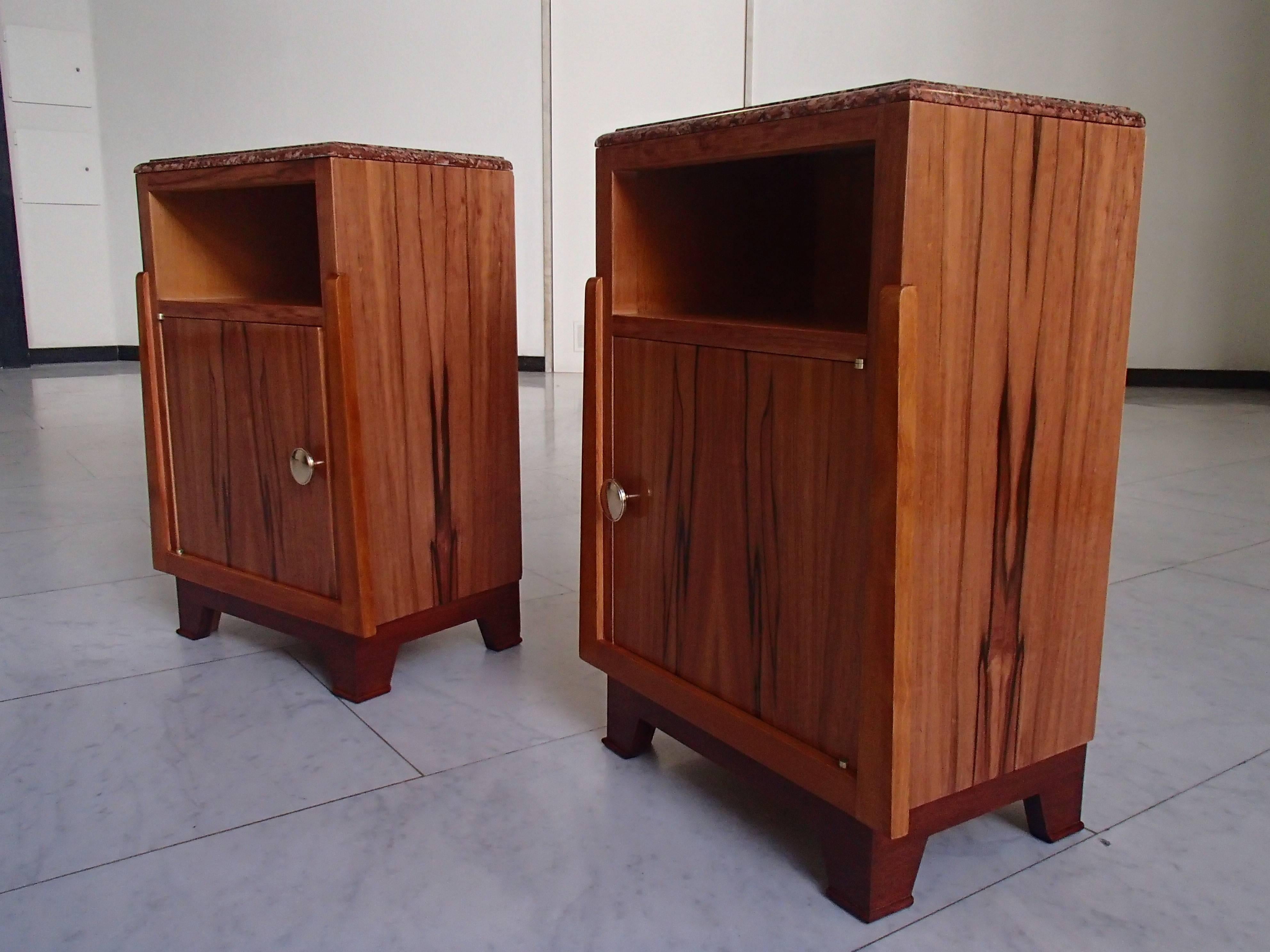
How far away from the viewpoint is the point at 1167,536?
89.9 inches

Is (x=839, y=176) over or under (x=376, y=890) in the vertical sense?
over

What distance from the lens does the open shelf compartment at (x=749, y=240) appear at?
1180mm

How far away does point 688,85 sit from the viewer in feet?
16.6

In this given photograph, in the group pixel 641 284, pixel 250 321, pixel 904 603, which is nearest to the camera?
pixel 904 603

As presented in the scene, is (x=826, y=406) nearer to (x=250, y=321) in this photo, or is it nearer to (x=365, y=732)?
(x=365, y=732)

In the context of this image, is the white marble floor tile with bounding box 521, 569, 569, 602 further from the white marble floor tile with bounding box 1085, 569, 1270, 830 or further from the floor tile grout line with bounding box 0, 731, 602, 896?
the white marble floor tile with bounding box 1085, 569, 1270, 830

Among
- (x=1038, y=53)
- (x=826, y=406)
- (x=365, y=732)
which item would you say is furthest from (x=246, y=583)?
(x=1038, y=53)

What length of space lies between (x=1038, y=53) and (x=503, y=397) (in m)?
4.33

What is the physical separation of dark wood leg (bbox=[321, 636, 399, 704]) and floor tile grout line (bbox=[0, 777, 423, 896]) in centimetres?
25

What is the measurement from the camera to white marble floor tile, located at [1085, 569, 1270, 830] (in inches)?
47.8

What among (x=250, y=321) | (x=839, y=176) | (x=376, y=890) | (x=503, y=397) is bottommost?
(x=376, y=890)

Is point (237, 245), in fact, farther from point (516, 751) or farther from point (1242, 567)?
point (1242, 567)

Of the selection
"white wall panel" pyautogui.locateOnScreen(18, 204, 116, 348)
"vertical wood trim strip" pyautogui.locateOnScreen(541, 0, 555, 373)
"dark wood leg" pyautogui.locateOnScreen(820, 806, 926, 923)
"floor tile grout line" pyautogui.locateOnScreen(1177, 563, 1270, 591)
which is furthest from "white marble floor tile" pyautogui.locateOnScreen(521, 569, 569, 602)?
"white wall panel" pyautogui.locateOnScreen(18, 204, 116, 348)

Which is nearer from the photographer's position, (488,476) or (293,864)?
(293,864)
